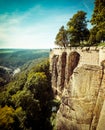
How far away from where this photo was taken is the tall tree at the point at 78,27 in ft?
132

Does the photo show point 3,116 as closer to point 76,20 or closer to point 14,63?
point 76,20

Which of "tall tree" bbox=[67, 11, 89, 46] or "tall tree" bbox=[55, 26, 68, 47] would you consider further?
"tall tree" bbox=[55, 26, 68, 47]

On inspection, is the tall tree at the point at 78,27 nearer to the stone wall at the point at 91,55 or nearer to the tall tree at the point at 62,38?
the stone wall at the point at 91,55

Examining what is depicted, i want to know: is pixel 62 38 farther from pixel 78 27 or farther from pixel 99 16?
pixel 99 16

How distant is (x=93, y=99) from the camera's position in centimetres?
1562

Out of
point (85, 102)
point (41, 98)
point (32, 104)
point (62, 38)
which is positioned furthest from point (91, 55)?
point (62, 38)

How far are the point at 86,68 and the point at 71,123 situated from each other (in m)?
4.79

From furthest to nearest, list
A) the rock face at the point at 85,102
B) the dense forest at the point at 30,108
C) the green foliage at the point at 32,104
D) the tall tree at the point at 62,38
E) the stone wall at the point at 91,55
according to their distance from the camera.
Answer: the tall tree at the point at 62,38 → the green foliage at the point at 32,104 → the dense forest at the point at 30,108 → the stone wall at the point at 91,55 → the rock face at the point at 85,102

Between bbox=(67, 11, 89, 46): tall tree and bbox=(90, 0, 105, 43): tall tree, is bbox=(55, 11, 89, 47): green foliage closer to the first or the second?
bbox=(67, 11, 89, 46): tall tree

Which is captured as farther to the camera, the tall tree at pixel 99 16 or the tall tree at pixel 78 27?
the tall tree at pixel 78 27

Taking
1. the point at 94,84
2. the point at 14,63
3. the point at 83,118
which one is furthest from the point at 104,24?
the point at 14,63

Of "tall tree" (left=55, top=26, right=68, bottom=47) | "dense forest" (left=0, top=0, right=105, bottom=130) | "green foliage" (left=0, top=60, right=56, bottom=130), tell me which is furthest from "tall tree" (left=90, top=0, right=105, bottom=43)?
"tall tree" (left=55, top=26, right=68, bottom=47)

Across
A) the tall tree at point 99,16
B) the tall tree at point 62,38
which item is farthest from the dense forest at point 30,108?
the tall tree at point 99,16

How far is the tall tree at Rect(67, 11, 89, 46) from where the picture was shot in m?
40.3
